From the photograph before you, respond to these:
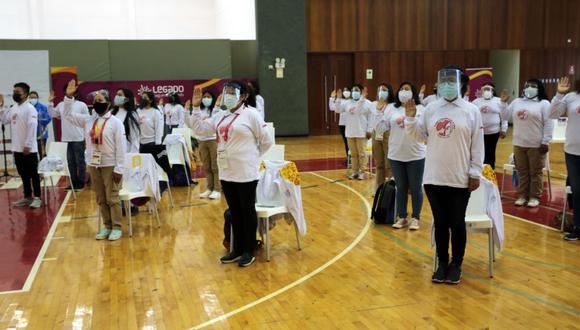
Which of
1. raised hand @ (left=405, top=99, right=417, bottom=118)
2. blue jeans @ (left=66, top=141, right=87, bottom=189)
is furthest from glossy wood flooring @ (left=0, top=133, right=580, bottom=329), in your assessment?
blue jeans @ (left=66, top=141, right=87, bottom=189)

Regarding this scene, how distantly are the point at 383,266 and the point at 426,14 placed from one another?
15327 mm

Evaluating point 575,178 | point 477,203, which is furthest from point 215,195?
point 575,178

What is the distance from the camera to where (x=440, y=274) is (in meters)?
4.71

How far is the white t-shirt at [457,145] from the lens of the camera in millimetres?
4398

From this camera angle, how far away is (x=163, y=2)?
65.9 feet

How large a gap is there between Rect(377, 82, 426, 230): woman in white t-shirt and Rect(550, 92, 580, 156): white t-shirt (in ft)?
4.60

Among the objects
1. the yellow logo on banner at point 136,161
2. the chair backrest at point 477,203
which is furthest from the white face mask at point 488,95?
the yellow logo on banner at point 136,161

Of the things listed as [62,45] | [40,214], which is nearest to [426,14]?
[62,45]

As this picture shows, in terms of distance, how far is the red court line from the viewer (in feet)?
17.2

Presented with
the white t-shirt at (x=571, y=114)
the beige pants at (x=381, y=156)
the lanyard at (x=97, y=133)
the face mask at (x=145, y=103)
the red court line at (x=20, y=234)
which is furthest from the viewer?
the face mask at (x=145, y=103)

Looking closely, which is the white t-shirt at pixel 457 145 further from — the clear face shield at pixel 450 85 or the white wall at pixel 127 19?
the white wall at pixel 127 19

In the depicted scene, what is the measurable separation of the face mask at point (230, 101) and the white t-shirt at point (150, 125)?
125 inches

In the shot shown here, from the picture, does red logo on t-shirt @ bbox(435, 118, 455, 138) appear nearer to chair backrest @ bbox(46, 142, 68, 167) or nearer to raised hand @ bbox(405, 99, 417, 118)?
raised hand @ bbox(405, 99, 417, 118)

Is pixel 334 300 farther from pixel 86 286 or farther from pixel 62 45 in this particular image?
pixel 62 45
